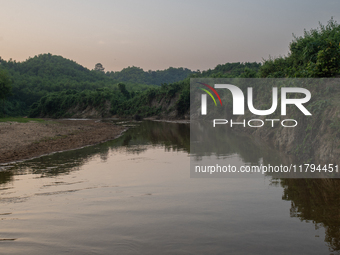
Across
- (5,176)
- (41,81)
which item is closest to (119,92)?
(41,81)

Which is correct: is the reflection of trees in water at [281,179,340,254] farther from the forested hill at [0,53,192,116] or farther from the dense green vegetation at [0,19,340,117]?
the forested hill at [0,53,192,116]

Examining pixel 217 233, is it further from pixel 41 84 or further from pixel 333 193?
pixel 41 84

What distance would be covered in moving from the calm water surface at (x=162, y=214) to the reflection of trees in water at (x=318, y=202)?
2 cm

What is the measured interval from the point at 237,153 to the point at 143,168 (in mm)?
6378

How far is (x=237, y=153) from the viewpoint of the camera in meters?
17.2

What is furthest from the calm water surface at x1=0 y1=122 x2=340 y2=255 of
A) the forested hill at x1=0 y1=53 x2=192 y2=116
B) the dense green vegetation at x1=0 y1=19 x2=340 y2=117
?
the forested hill at x1=0 y1=53 x2=192 y2=116

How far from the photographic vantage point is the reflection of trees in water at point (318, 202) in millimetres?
6080

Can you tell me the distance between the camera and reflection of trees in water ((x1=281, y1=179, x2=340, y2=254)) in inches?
239

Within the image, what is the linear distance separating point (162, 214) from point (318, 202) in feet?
13.6

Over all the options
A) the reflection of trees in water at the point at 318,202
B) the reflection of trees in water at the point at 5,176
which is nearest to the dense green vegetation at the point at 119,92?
the reflection of trees in water at the point at 318,202

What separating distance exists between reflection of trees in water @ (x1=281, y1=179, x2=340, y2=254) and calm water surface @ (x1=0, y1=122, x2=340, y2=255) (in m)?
0.02

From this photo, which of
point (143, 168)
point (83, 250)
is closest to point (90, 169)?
point (143, 168)

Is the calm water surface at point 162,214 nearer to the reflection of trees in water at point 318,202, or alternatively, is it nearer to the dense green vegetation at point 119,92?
the reflection of trees in water at point 318,202

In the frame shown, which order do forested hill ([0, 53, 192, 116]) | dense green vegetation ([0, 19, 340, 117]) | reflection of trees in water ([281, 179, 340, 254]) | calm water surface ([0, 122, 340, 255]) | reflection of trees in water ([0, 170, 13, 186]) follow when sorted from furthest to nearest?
forested hill ([0, 53, 192, 116]) < dense green vegetation ([0, 19, 340, 117]) < reflection of trees in water ([0, 170, 13, 186]) < reflection of trees in water ([281, 179, 340, 254]) < calm water surface ([0, 122, 340, 255])
